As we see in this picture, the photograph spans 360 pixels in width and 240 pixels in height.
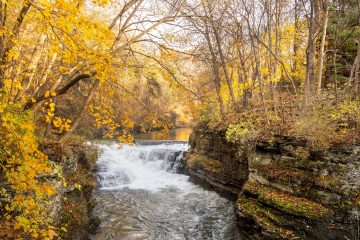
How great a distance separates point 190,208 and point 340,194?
5667 millimetres

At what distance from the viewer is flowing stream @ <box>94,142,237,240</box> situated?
8367 millimetres

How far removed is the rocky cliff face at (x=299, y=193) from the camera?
6066 mm

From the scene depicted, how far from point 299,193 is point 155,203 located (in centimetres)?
608

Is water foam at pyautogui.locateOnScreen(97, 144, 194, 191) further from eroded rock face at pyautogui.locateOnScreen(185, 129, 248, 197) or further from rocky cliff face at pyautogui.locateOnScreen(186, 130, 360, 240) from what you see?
rocky cliff face at pyautogui.locateOnScreen(186, 130, 360, 240)

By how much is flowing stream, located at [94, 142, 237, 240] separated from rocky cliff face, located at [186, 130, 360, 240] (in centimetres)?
162

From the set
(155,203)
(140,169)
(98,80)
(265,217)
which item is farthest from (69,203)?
(140,169)

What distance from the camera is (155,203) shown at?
36.8 ft

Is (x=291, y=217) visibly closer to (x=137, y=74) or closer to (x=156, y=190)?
(x=137, y=74)

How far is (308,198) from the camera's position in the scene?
6.80 meters

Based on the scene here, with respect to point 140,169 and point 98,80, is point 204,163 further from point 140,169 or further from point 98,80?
point 98,80

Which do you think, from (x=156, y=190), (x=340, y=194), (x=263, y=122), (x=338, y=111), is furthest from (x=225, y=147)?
(x=340, y=194)

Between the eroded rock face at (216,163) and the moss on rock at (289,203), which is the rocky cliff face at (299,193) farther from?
the eroded rock face at (216,163)

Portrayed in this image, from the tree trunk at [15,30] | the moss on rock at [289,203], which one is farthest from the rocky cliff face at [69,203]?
the moss on rock at [289,203]

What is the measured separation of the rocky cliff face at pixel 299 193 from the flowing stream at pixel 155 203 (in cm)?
162
